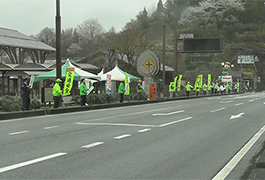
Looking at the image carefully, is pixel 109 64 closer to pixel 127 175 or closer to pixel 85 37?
pixel 127 175

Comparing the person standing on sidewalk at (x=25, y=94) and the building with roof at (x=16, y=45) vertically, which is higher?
the building with roof at (x=16, y=45)

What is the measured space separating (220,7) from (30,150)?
136 meters

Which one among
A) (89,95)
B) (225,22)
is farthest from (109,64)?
(225,22)

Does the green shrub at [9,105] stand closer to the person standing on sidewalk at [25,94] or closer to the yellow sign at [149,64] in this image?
the person standing on sidewalk at [25,94]

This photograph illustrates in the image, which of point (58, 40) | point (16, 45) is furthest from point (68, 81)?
point (16, 45)

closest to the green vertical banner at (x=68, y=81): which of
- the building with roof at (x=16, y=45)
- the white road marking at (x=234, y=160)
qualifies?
the white road marking at (x=234, y=160)

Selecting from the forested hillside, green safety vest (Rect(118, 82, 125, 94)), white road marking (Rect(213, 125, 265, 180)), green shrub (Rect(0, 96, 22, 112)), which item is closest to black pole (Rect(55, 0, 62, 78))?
green shrub (Rect(0, 96, 22, 112))

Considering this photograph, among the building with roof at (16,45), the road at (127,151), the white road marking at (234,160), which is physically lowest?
the white road marking at (234,160)

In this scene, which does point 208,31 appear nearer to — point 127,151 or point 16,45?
point 16,45

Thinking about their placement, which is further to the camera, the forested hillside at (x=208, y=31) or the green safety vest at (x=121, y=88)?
the forested hillside at (x=208, y=31)

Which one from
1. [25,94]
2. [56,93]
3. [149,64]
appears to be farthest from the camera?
[149,64]

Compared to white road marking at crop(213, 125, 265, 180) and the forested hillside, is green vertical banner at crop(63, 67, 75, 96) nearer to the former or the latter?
white road marking at crop(213, 125, 265, 180)

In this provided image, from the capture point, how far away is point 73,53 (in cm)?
9800

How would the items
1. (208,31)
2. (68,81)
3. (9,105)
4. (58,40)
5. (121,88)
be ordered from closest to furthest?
1. (9,105)
2. (58,40)
3. (68,81)
4. (121,88)
5. (208,31)
